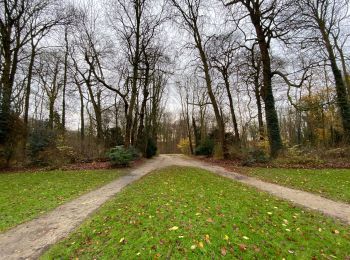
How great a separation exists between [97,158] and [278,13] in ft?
54.0

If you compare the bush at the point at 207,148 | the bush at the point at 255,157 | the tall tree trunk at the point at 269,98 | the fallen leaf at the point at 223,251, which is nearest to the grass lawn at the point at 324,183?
the bush at the point at 255,157

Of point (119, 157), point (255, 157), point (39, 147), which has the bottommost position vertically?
point (255, 157)

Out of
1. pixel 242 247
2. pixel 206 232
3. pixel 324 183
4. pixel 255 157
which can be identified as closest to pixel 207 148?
pixel 255 157

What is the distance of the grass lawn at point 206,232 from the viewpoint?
3291 millimetres

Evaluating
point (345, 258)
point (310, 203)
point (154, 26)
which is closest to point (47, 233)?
point (345, 258)

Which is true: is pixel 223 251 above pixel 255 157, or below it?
below

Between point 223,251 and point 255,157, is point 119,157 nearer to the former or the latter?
point 255,157

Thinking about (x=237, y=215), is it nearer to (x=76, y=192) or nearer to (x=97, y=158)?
(x=76, y=192)

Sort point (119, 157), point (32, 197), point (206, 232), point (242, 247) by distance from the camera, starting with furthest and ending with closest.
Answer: point (119, 157) → point (32, 197) → point (206, 232) → point (242, 247)

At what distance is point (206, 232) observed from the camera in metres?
3.81


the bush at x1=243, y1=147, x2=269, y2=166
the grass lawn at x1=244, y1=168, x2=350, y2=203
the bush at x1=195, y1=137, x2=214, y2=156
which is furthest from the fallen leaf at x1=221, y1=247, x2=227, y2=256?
the bush at x1=195, y1=137, x2=214, y2=156

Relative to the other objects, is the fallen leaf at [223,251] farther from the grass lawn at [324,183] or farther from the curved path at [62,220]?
the grass lawn at [324,183]

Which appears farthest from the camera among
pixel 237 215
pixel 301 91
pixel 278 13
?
pixel 301 91

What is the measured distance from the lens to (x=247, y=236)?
3734mm
